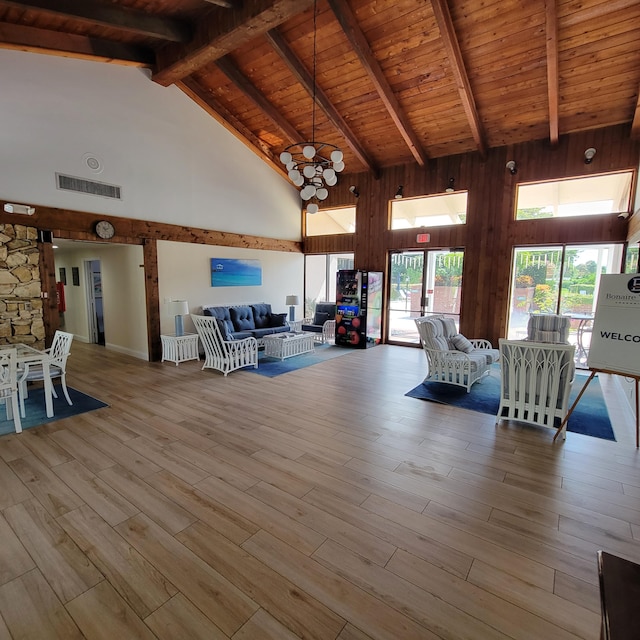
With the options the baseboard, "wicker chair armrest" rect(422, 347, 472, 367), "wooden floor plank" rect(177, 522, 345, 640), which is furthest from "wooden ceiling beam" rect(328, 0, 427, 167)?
the baseboard

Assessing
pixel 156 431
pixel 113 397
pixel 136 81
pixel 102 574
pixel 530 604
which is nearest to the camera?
pixel 530 604

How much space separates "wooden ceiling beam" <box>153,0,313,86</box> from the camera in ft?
14.4

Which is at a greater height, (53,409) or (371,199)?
(371,199)

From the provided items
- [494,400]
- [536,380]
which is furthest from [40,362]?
[494,400]

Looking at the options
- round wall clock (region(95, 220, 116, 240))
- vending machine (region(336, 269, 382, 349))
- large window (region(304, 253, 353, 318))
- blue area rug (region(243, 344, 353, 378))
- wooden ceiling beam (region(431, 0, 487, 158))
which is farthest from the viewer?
large window (region(304, 253, 353, 318))

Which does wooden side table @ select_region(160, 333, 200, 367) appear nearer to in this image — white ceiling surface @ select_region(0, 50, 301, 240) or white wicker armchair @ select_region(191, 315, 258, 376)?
white wicker armchair @ select_region(191, 315, 258, 376)

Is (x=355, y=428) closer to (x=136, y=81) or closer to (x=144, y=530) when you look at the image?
(x=144, y=530)

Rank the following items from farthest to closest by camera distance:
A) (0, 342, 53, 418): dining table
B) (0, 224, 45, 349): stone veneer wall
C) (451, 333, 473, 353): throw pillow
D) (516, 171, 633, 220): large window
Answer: (516, 171, 633, 220): large window < (451, 333, 473, 353): throw pillow < (0, 224, 45, 349): stone veneer wall < (0, 342, 53, 418): dining table

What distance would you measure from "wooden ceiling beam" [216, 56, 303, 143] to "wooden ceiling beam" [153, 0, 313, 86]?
88cm

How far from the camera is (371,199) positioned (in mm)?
8750

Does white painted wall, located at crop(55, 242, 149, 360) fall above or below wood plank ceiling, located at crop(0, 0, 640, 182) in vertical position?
below

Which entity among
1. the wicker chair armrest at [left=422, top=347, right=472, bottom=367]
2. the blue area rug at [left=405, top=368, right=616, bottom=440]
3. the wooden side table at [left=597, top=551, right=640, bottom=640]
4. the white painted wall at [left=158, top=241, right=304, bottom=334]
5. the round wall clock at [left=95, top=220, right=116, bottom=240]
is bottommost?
the blue area rug at [left=405, top=368, right=616, bottom=440]

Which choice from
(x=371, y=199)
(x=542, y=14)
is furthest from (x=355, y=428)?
(x=371, y=199)

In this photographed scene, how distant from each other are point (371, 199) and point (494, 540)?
7968 mm
